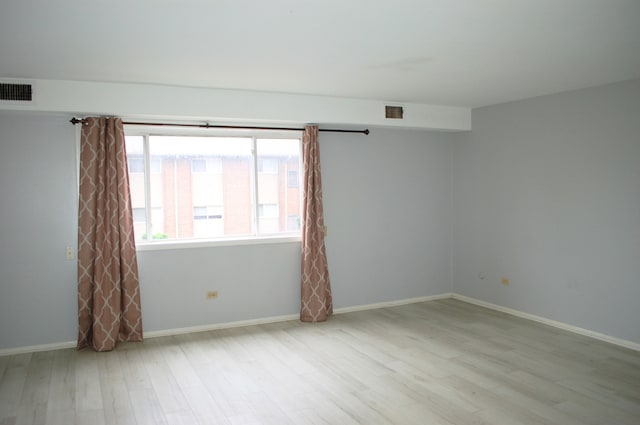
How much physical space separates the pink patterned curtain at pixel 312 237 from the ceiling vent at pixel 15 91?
267 cm

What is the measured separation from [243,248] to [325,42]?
279cm

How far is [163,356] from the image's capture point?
4.41 meters

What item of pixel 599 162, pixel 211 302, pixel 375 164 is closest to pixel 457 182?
pixel 375 164

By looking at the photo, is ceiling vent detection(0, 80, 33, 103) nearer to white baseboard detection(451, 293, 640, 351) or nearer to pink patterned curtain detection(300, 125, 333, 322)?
pink patterned curtain detection(300, 125, 333, 322)

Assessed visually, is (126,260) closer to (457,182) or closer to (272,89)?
(272,89)

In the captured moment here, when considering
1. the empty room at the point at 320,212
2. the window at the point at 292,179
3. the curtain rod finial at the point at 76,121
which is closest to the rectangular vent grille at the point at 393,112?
the empty room at the point at 320,212

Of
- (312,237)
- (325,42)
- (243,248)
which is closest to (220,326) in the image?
(243,248)

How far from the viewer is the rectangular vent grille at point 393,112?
5602 millimetres

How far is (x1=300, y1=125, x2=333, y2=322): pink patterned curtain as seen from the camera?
214 inches

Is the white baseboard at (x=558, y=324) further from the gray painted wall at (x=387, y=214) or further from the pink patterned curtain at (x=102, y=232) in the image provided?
the pink patterned curtain at (x=102, y=232)

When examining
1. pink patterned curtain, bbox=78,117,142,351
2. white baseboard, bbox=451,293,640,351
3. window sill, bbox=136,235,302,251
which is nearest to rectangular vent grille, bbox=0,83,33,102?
pink patterned curtain, bbox=78,117,142,351

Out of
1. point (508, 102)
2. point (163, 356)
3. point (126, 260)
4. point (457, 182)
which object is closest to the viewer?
point (163, 356)

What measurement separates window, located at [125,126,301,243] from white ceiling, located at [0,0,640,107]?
0.89 m

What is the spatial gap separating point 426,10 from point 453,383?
2.69 meters
